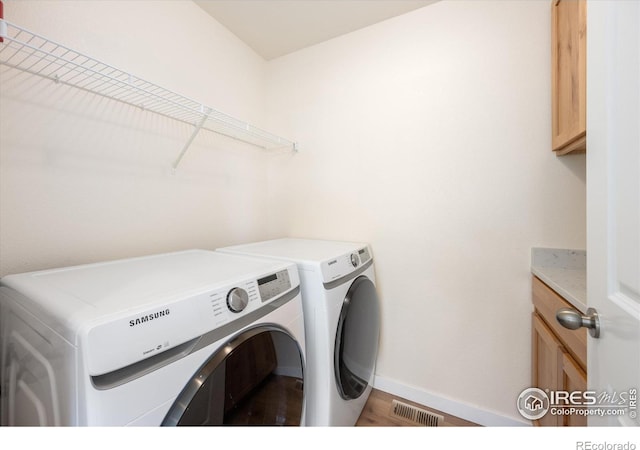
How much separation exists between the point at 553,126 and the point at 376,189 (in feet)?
2.94

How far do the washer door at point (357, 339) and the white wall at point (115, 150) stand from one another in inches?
37.6

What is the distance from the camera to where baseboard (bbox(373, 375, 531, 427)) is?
1361 mm

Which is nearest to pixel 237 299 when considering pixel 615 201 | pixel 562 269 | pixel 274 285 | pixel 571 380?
pixel 274 285

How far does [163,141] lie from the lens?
134cm

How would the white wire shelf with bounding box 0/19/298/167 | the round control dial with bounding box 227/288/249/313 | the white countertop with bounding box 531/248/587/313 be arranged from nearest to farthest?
the round control dial with bounding box 227/288/249/313
the white wire shelf with bounding box 0/19/298/167
the white countertop with bounding box 531/248/587/313

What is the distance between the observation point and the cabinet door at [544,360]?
0.95m

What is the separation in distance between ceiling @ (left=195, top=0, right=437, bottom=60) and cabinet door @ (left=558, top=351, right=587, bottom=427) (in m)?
1.85

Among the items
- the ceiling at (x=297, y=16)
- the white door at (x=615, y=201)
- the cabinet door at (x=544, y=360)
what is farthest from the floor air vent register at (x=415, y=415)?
the ceiling at (x=297, y=16)

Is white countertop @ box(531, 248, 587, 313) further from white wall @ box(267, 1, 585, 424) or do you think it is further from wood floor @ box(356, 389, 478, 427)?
wood floor @ box(356, 389, 478, 427)

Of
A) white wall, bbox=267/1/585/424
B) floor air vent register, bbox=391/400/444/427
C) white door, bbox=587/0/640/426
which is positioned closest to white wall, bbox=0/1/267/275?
white wall, bbox=267/1/585/424

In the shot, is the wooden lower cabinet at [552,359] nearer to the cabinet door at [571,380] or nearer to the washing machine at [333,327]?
the cabinet door at [571,380]

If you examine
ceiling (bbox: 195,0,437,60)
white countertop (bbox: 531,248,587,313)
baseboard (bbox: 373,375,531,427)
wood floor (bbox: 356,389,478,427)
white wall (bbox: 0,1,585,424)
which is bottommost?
wood floor (bbox: 356,389,478,427)
